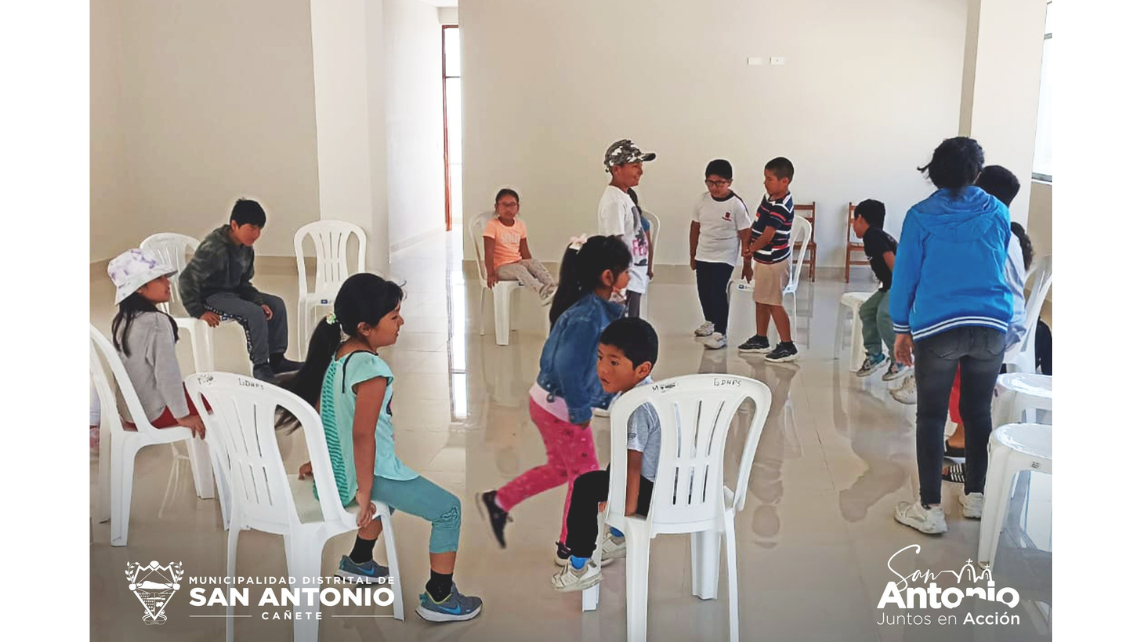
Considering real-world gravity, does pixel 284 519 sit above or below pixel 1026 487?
above

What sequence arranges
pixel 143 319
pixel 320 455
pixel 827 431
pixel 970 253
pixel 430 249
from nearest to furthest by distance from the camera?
pixel 320 455
pixel 970 253
pixel 143 319
pixel 827 431
pixel 430 249

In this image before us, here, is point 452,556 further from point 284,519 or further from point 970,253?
point 970,253

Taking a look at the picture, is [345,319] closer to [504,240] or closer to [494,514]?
[494,514]

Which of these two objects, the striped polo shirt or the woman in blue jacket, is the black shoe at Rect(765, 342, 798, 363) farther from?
the woman in blue jacket

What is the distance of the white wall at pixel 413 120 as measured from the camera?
9461mm

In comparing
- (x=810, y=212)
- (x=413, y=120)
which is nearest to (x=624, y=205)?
(x=810, y=212)

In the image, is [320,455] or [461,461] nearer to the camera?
[320,455]

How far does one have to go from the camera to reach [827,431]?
434 cm

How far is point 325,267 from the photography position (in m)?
5.53

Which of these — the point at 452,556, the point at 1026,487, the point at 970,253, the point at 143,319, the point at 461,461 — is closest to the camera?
the point at 452,556

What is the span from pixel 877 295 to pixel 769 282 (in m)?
0.63

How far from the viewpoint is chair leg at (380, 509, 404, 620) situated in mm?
2752
